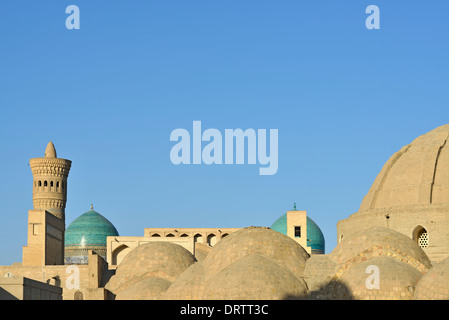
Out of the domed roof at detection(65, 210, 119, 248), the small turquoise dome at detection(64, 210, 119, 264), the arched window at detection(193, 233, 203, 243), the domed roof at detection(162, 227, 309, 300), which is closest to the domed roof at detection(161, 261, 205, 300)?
the domed roof at detection(162, 227, 309, 300)

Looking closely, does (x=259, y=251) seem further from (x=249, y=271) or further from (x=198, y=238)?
(x=198, y=238)

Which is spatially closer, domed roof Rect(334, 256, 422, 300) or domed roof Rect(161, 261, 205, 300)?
domed roof Rect(334, 256, 422, 300)

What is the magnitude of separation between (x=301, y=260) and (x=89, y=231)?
1178 inches

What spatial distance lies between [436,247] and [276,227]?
27910 mm

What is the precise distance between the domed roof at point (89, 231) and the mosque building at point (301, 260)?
9285 millimetres

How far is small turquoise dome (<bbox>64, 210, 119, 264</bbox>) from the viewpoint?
2069 inches

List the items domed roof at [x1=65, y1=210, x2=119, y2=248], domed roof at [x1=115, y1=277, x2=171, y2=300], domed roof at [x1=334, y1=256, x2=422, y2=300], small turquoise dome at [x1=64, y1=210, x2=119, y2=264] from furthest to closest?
domed roof at [x1=65, y1=210, x2=119, y2=248] < small turquoise dome at [x1=64, y1=210, x2=119, y2=264] < domed roof at [x1=115, y1=277, x2=171, y2=300] < domed roof at [x1=334, y1=256, x2=422, y2=300]

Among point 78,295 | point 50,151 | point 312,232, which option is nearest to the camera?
point 78,295

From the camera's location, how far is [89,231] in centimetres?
5325

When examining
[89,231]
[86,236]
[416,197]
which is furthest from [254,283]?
[89,231]

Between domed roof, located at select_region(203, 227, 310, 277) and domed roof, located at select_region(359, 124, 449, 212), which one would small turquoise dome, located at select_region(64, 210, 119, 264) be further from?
domed roof, located at select_region(203, 227, 310, 277)

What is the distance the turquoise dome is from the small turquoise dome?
1085cm

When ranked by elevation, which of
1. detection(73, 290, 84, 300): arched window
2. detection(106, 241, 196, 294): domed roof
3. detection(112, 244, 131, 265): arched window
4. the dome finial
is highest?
the dome finial
